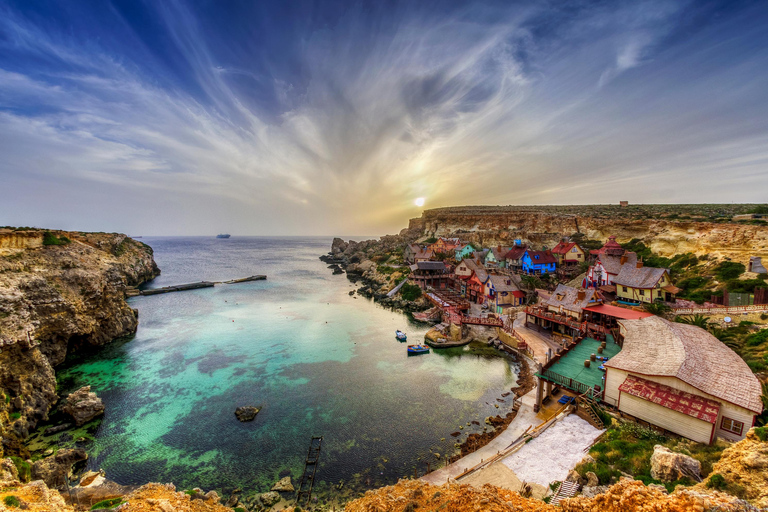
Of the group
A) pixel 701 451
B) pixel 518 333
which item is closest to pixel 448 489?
pixel 701 451

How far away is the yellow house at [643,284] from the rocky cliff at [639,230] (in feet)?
29.9

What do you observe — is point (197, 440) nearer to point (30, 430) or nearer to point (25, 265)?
point (30, 430)

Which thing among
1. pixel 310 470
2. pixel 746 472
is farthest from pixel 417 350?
pixel 746 472

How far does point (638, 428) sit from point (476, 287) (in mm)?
33998

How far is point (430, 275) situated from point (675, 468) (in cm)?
4932

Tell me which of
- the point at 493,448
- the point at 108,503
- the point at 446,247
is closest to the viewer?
the point at 108,503

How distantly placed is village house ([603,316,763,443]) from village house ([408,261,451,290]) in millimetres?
40413

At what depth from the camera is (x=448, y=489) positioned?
41.4 feet

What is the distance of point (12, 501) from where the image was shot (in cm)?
1003

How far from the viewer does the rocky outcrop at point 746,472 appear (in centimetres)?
923

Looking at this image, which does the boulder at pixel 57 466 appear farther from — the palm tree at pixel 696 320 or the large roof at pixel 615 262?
the large roof at pixel 615 262

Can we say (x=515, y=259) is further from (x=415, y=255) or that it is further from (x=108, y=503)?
(x=108, y=503)

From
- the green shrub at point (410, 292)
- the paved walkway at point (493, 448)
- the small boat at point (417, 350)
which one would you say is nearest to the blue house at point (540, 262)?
the green shrub at point (410, 292)

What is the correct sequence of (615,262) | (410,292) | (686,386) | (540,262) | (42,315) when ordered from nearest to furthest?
1. (686,386)
2. (42,315)
3. (615,262)
4. (410,292)
5. (540,262)
